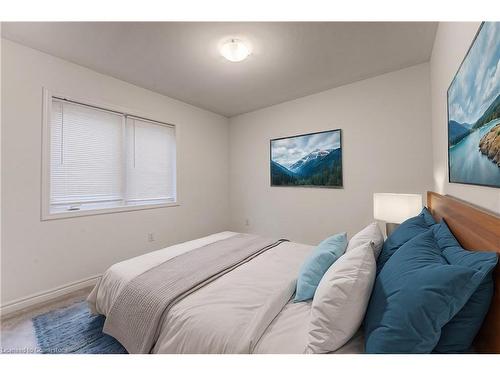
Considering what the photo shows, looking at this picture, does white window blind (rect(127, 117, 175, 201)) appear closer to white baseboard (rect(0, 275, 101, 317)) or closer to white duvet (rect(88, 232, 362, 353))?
white baseboard (rect(0, 275, 101, 317))

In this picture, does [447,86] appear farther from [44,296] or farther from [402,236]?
[44,296]

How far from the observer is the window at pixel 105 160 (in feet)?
7.66

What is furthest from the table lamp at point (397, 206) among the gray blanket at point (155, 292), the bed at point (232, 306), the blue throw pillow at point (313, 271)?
the gray blanket at point (155, 292)

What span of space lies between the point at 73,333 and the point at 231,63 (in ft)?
9.22

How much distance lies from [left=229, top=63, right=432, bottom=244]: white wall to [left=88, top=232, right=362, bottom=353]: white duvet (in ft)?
5.56

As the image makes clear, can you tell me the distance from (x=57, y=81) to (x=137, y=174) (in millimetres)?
1271

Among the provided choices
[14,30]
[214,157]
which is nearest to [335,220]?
[214,157]

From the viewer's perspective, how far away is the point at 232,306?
115cm

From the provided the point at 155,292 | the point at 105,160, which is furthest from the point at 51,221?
the point at 155,292

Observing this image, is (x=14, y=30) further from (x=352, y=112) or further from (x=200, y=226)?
(x=352, y=112)

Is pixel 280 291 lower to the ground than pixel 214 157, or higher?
lower

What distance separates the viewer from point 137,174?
3025 millimetres

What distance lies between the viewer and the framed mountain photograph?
9.87 ft
